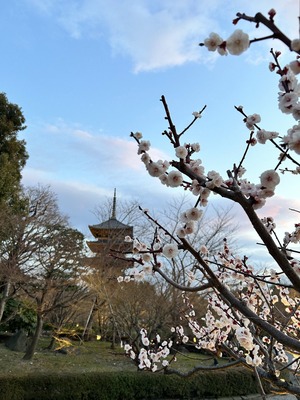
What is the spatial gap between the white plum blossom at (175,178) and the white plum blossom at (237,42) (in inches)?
21.8

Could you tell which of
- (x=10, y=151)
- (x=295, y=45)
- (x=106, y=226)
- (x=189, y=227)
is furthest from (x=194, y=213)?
(x=106, y=226)

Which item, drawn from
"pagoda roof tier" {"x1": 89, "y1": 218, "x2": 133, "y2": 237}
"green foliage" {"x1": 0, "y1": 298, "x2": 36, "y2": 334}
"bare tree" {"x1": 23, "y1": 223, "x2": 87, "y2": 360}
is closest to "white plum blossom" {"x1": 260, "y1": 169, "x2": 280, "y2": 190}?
"bare tree" {"x1": 23, "y1": 223, "x2": 87, "y2": 360}

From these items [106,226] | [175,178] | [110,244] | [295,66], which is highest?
[106,226]

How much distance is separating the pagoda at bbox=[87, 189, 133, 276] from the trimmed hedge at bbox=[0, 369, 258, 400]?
312 centimetres

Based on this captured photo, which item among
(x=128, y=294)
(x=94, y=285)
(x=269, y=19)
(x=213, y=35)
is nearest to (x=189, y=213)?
(x=213, y=35)

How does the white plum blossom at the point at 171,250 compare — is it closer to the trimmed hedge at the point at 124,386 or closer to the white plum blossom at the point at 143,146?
the white plum blossom at the point at 143,146

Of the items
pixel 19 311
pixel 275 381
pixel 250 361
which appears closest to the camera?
pixel 275 381

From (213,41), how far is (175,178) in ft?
1.92

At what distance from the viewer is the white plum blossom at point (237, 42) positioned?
3.67ft

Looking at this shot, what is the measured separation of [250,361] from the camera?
2.23 m

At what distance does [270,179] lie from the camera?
132cm

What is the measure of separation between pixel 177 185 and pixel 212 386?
7.69 metres

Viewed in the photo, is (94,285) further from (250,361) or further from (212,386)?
(250,361)

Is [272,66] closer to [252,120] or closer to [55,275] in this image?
[252,120]
